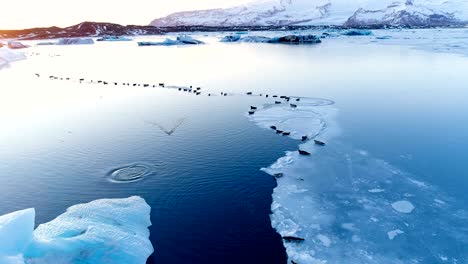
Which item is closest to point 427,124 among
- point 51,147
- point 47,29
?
point 51,147

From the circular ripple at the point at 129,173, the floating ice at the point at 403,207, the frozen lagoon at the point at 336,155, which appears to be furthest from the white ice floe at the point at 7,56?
the floating ice at the point at 403,207

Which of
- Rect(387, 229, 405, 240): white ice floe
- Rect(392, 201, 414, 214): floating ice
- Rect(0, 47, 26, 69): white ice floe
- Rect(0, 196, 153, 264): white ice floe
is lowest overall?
Rect(387, 229, 405, 240): white ice floe

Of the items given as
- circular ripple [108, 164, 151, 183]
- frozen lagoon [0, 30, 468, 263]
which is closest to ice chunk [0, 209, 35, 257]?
frozen lagoon [0, 30, 468, 263]

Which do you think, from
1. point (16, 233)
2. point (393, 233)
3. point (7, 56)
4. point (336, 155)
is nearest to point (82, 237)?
point (16, 233)

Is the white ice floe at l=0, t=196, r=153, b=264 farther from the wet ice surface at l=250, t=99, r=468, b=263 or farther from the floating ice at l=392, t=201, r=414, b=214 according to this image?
the floating ice at l=392, t=201, r=414, b=214

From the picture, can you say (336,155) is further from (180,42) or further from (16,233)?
(180,42)

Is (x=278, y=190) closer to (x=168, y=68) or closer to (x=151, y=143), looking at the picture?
(x=151, y=143)
